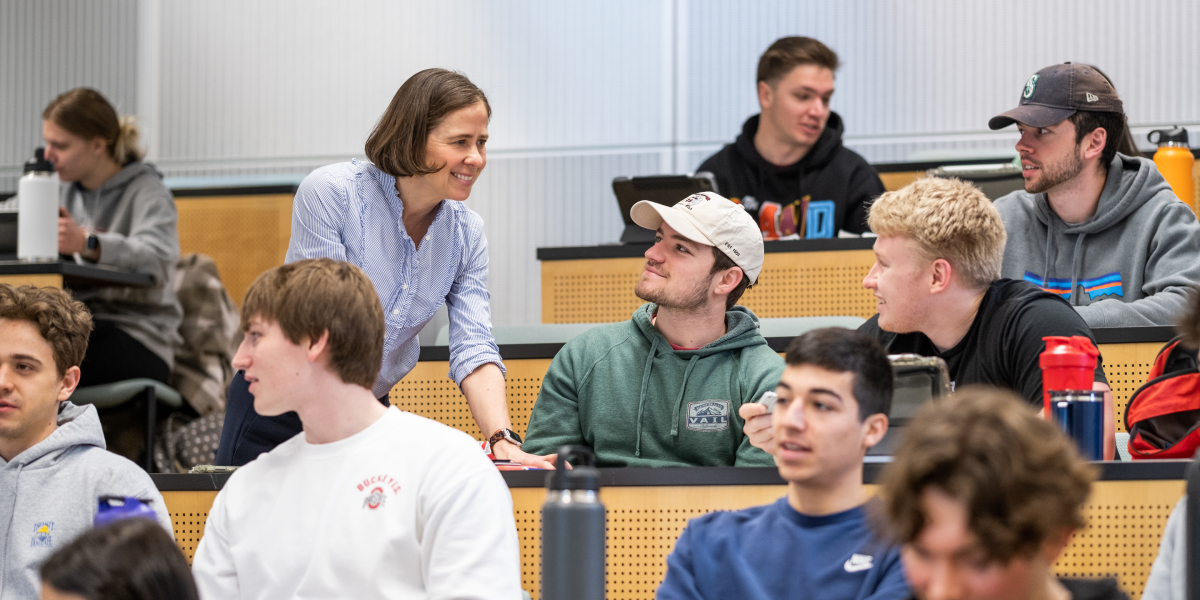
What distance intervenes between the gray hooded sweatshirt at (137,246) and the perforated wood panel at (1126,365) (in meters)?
2.66

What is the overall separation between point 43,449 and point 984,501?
173 centimetres

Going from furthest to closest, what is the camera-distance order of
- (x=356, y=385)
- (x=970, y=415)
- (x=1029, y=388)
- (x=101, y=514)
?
(x=1029, y=388), (x=101, y=514), (x=356, y=385), (x=970, y=415)

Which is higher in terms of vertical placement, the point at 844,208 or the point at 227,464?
the point at 844,208

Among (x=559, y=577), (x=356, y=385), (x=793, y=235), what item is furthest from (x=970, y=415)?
(x=793, y=235)

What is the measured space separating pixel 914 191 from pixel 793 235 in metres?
1.42

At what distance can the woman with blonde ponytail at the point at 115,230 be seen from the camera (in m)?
3.57

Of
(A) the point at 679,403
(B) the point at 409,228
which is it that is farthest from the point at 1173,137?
(B) the point at 409,228

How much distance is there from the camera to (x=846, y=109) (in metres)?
4.92

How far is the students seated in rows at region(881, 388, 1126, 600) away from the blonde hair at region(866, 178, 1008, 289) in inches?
50.8

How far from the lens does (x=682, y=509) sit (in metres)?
1.90

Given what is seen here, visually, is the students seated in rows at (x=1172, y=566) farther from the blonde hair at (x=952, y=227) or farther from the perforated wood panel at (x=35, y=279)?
the perforated wood panel at (x=35, y=279)

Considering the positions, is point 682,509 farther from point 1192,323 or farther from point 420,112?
point 420,112


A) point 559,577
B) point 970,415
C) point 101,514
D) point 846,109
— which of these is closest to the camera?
point 970,415

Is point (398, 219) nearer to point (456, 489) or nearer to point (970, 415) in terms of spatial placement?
point (456, 489)
